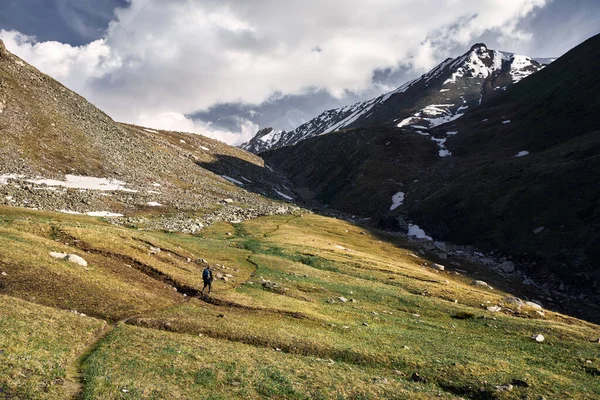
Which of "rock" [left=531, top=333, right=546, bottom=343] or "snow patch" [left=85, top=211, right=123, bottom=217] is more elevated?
"rock" [left=531, top=333, right=546, bottom=343]

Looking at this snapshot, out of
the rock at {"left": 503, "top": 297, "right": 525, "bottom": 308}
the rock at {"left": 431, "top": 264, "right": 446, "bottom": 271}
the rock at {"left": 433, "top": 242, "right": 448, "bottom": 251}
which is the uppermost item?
the rock at {"left": 433, "top": 242, "right": 448, "bottom": 251}

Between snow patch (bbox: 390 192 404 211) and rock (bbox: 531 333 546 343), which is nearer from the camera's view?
rock (bbox: 531 333 546 343)

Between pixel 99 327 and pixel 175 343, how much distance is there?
18.2 ft

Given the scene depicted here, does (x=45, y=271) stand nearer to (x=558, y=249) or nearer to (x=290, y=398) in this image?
(x=290, y=398)

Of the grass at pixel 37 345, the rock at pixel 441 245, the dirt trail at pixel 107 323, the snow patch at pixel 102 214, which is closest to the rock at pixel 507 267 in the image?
the rock at pixel 441 245

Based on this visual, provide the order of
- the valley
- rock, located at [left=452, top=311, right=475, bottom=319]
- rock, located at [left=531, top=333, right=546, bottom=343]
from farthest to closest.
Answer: rock, located at [left=452, top=311, right=475, bottom=319]
rock, located at [left=531, top=333, right=546, bottom=343]
the valley

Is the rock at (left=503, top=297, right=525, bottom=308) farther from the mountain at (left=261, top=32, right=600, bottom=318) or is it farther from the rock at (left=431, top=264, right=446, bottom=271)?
the mountain at (left=261, top=32, right=600, bottom=318)

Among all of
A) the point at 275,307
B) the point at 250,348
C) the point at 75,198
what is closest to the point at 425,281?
the point at 275,307

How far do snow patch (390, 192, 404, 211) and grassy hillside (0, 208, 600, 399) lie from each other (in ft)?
272

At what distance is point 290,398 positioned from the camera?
757 inches

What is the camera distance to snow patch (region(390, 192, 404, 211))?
133 meters

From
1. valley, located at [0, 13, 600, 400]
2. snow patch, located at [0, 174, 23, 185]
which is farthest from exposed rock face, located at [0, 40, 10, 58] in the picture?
snow patch, located at [0, 174, 23, 185]

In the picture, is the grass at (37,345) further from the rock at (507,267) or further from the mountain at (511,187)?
the rock at (507,267)

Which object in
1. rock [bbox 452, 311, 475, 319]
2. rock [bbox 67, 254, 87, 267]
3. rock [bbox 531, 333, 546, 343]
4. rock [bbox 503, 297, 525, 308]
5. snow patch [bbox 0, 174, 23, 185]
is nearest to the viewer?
rock [bbox 531, 333, 546, 343]
